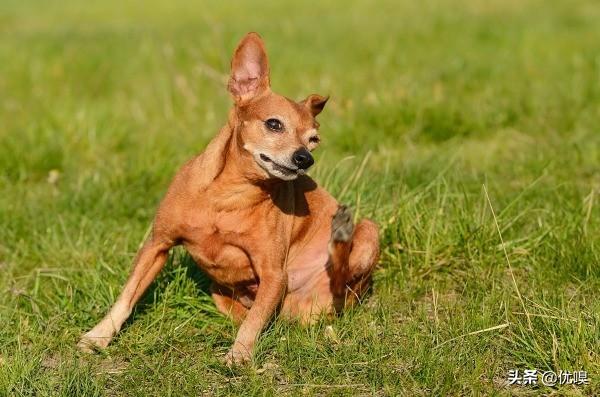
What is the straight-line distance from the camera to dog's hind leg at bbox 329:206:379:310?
167 inches

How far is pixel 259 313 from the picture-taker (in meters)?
4.00

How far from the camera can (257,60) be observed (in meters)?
4.23

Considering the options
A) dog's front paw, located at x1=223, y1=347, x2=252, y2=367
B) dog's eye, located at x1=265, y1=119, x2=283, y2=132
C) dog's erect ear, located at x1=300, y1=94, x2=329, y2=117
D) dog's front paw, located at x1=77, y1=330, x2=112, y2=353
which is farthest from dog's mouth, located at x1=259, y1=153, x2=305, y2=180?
dog's front paw, located at x1=77, y1=330, x2=112, y2=353

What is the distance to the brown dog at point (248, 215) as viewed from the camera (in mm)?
3965

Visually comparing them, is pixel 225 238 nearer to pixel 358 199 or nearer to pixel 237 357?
pixel 237 357

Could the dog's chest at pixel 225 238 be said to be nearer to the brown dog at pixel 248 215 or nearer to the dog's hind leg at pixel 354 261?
the brown dog at pixel 248 215

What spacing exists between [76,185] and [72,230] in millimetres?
678

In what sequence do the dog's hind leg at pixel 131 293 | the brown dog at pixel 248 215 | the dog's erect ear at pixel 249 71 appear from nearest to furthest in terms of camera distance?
1. the brown dog at pixel 248 215
2. the dog's hind leg at pixel 131 293
3. the dog's erect ear at pixel 249 71

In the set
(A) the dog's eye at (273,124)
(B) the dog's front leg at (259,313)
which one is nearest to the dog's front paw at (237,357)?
(B) the dog's front leg at (259,313)

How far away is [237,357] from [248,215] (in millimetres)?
651

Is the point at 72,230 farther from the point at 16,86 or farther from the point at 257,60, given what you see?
the point at 16,86

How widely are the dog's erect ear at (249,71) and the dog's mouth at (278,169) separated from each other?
420mm

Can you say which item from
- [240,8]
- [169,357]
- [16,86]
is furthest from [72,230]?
[240,8]

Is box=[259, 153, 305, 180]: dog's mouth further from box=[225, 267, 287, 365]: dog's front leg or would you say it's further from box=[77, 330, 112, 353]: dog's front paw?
box=[77, 330, 112, 353]: dog's front paw
